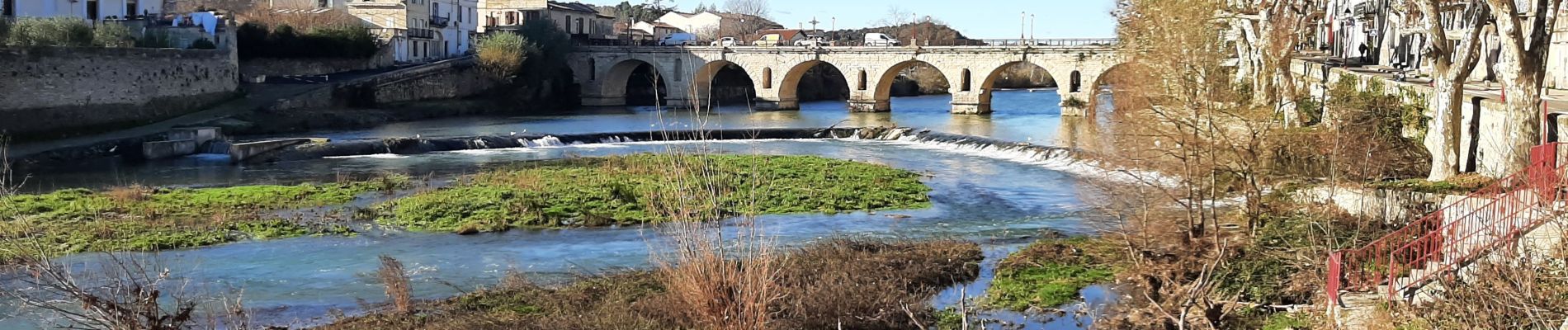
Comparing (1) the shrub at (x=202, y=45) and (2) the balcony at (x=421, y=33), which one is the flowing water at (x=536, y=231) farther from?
(2) the balcony at (x=421, y=33)

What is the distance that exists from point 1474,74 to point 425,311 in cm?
2392

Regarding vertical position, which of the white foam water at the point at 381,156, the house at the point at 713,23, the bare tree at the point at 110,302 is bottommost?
the white foam water at the point at 381,156

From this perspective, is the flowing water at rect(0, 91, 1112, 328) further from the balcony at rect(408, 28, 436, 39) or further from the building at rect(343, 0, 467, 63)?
the balcony at rect(408, 28, 436, 39)

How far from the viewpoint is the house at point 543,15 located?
77.7 m

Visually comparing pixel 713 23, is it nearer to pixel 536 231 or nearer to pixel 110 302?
pixel 536 231

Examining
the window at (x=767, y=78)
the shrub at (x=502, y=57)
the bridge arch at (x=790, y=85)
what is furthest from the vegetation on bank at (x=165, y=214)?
the window at (x=767, y=78)

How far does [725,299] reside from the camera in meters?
12.1

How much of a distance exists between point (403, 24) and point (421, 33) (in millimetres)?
1054

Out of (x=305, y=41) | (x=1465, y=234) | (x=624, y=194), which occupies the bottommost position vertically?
(x=624, y=194)

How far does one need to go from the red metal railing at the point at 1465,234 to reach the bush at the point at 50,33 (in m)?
36.5

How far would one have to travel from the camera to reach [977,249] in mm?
19078

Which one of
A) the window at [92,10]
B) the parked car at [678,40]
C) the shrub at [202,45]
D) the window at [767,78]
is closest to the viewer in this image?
the shrub at [202,45]

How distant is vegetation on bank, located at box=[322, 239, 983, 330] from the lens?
13430mm

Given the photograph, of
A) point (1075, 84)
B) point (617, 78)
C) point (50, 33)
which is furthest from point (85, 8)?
A: point (1075, 84)
